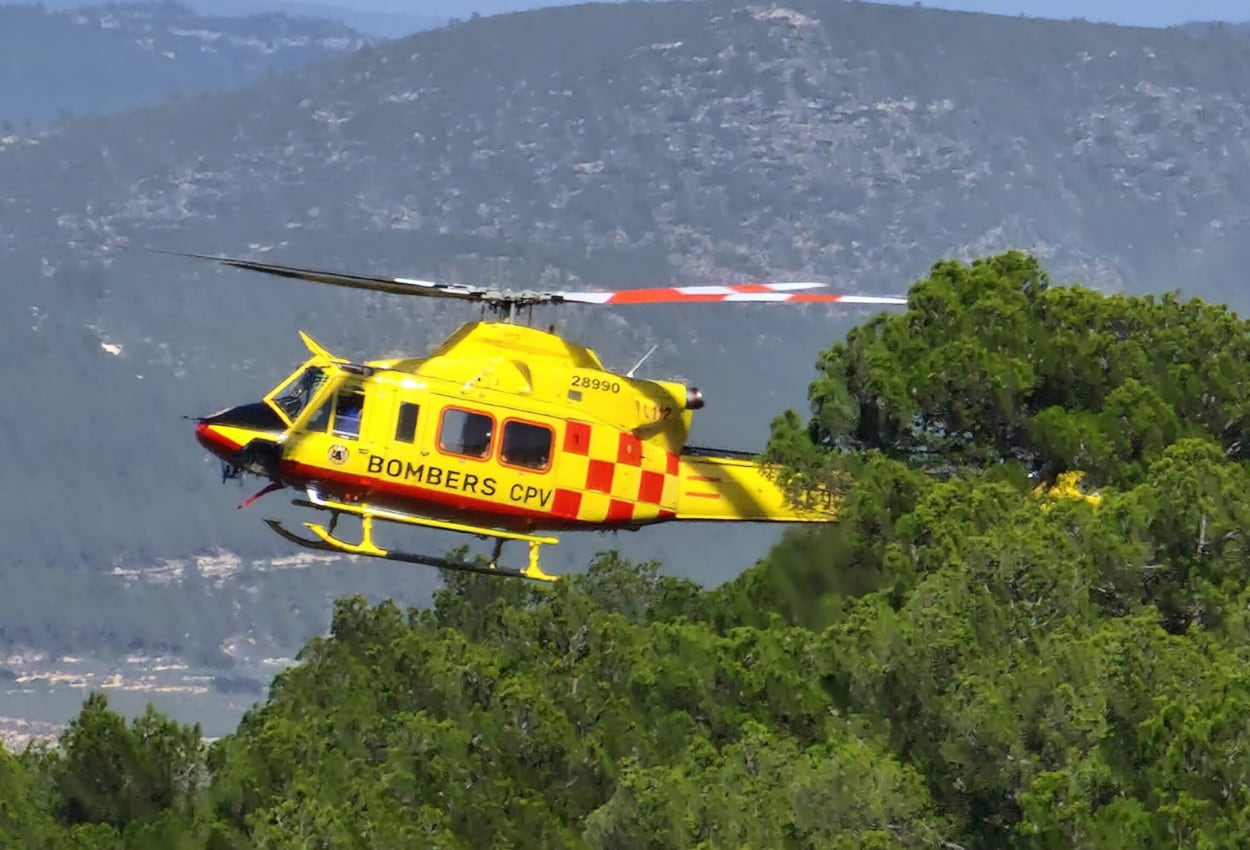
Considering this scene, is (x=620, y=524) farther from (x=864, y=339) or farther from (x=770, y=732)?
(x=864, y=339)

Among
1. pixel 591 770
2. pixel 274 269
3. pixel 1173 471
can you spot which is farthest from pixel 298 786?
pixel 1173 471

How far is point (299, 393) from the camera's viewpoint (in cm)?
4106

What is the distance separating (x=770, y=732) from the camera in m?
43.4

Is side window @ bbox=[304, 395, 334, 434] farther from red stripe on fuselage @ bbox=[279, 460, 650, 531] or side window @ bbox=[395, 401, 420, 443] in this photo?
side window @ bbox=[395, 401, 420, 443]

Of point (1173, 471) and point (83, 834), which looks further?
point (83, 834)

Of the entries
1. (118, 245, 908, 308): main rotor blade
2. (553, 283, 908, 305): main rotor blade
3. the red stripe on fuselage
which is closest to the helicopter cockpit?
the red stripe on fuselage

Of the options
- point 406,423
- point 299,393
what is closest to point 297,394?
point 299,393

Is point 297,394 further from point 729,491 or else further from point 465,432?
point 729,491

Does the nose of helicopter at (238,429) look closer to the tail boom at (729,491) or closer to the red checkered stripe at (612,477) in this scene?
the red checkered stripe at (612,477)

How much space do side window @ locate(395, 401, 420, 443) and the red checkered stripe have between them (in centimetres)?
224

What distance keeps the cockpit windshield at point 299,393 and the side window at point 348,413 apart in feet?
1.34

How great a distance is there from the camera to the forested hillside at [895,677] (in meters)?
36.9

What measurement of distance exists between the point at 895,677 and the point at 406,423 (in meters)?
8.02

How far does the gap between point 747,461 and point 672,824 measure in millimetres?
8762
